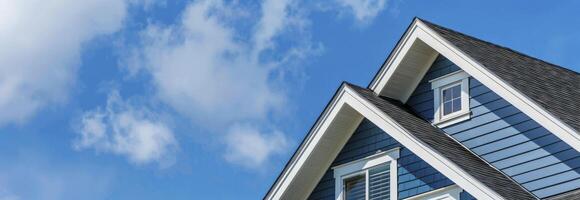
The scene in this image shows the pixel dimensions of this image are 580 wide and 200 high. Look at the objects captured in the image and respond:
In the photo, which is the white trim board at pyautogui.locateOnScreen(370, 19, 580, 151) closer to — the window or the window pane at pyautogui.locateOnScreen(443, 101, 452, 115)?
the window

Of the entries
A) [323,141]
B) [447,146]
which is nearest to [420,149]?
[447,146]

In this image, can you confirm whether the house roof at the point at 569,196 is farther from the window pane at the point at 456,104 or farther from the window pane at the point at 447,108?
the window pane at the point at 447,108

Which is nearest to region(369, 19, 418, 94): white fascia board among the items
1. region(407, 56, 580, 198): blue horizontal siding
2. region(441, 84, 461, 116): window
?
region(407, 56, 580, 198): blue horizontal siding

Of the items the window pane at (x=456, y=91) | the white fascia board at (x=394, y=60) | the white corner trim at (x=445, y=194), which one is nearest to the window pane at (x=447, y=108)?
the window pane at (x=456, y=91)

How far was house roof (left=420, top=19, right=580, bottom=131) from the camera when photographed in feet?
87.9

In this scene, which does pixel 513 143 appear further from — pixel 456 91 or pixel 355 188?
pixel 355 188

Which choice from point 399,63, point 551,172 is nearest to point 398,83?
point 399,63

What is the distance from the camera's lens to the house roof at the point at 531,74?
26.8 metres

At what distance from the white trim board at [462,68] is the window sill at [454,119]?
66 centimetres

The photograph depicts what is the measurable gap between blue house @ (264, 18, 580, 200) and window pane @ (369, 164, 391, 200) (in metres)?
0.02

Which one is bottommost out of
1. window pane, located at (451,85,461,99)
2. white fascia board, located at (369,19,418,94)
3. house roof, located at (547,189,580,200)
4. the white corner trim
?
house roof, located at (547,189,580,200)

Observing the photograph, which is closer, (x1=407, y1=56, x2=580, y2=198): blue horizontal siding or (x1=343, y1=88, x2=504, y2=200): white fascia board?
(x1=343, y1=88, x2=504, y2=200): white fascia board

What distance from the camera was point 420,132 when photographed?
2703 cm

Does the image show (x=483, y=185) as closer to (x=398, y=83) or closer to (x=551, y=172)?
(x=551, y=172)
